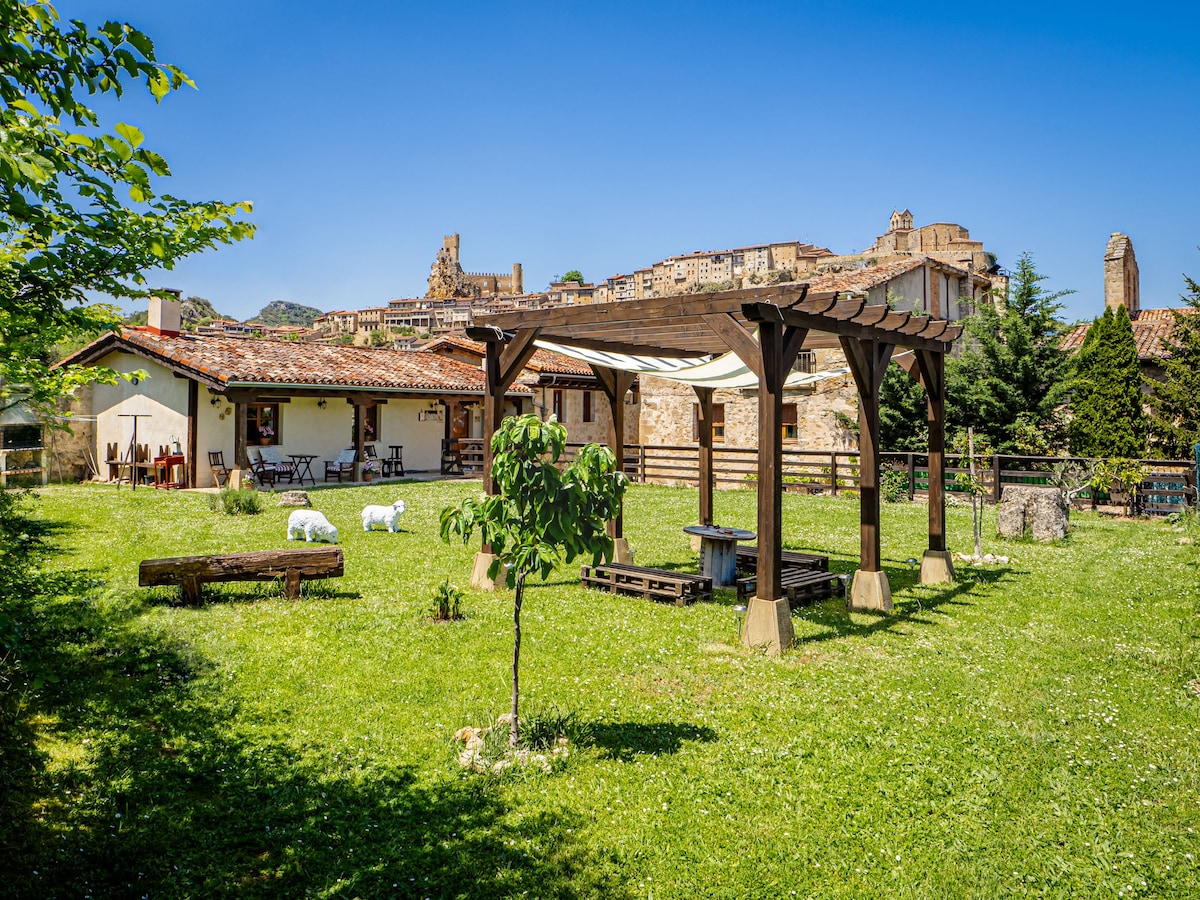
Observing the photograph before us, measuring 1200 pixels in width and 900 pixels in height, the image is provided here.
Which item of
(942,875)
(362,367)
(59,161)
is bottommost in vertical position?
(942,875)

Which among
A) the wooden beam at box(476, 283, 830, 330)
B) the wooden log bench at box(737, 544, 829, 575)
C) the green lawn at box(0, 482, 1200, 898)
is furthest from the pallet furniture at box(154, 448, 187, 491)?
the wooden log bench at box(737, 544, 829, 575)

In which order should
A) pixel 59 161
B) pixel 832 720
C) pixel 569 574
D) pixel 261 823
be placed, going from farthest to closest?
pixel 569 574, pixel 832 720, pixel 261 823, pixel 59 161

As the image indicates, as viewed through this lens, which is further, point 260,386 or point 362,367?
point 362,367

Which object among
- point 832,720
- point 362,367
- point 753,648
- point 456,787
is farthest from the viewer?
point 362,367

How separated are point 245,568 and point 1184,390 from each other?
1825 cm

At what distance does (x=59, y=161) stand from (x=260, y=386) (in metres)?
16.4

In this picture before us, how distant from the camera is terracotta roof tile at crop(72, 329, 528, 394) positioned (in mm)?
18422

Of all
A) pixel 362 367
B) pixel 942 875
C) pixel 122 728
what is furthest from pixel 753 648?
pixel 362 367

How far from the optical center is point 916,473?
741 inches

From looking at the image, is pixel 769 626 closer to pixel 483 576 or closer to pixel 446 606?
pixel 446 606

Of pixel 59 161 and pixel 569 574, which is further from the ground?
pixel 59 161

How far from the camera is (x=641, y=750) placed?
4.68 meters

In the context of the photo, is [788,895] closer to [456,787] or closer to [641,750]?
[641,750]

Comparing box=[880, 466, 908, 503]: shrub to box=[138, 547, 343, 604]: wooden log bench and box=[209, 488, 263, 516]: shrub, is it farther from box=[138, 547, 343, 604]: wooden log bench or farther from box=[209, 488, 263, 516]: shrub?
box=[138, 547, 343, 604]: wooden log bench
